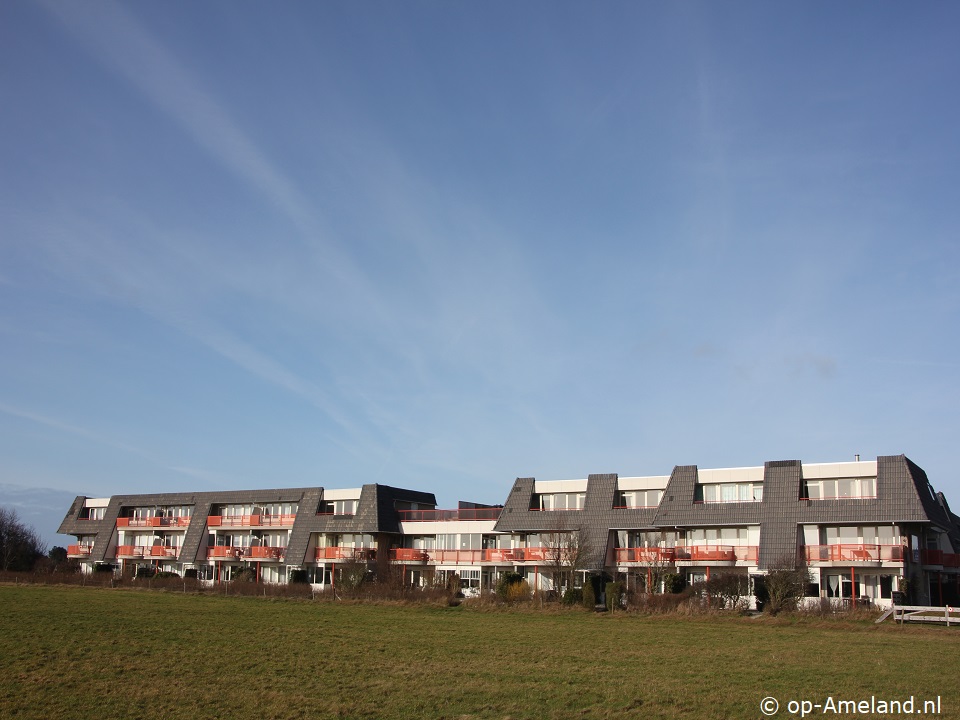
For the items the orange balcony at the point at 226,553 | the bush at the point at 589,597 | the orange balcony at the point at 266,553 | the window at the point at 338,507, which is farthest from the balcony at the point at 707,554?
the orange balcony at the point at 226,553

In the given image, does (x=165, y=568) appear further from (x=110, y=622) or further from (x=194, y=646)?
(x=194, y=646)

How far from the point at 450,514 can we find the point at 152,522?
31277mm

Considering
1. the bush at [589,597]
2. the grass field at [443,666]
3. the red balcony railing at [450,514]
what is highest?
the red balcony railing at [450,514]

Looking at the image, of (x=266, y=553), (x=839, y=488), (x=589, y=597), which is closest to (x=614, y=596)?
(x=589, y=597)

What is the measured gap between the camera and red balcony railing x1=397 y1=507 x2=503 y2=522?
63.8 meters

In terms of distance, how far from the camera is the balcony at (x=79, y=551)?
8419 centimetres

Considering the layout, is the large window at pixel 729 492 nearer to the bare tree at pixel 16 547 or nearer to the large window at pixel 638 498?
the large window at pixel 638 498

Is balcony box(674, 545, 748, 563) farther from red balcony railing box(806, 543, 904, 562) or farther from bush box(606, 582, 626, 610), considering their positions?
bush box(606, 582, 626, 610)

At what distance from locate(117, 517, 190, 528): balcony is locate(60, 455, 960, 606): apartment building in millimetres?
192

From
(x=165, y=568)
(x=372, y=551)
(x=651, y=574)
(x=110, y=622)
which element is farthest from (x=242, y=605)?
(x=165, y=568)

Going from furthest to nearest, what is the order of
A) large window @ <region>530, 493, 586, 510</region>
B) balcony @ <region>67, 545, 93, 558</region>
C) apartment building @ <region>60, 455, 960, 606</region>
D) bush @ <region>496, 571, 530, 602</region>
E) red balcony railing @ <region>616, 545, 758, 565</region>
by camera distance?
balcony @ <region>67, 545, 93, 558</region> → large window @ <region>530, 493, 586, 510</region> → red balcony railing @ <region>616, 545, 758, 565</region> → bush @ <region>496, 571, 530, 602</region> → apartment building @ <region>60, 455, 960, 606</region>

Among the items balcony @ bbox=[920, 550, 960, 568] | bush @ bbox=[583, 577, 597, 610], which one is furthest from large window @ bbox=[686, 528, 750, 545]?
bush @ bbox=[583, 577, 597, 610]

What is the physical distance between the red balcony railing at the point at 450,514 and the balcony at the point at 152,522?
22.6 metres

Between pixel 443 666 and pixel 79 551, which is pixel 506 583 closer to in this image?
pixel 443 666
